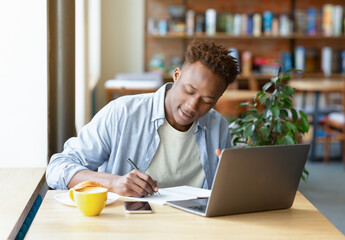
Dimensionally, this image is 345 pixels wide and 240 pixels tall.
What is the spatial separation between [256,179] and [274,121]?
3.88ft

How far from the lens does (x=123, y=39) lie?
21.8 ft

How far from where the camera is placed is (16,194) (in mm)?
1652

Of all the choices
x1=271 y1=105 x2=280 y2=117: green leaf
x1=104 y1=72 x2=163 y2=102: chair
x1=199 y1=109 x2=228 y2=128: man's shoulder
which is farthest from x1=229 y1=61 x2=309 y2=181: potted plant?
x1=104 y1=72 x2=163 y2=102: chair

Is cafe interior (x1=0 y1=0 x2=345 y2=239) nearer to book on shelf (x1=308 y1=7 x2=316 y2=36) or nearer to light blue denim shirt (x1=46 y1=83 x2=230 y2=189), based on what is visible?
book on shelf (x1=308 y1=7 x2=316 y2=36)

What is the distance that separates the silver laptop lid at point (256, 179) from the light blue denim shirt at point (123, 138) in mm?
491

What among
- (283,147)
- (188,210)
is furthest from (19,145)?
(283,147)

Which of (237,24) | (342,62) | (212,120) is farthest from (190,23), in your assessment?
(212,120)

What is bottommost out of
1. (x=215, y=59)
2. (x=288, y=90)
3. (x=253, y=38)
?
(x=288, y=90)

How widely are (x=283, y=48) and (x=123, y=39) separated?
6.62 ft

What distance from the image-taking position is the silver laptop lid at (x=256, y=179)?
1.41 metres

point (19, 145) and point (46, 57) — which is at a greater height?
point (46, 57)

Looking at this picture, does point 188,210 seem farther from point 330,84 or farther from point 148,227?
point 330,84

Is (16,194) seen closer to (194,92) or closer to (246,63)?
(194,92)

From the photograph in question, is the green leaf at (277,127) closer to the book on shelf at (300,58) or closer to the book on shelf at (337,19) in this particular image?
the book on shelf at (300,58)
